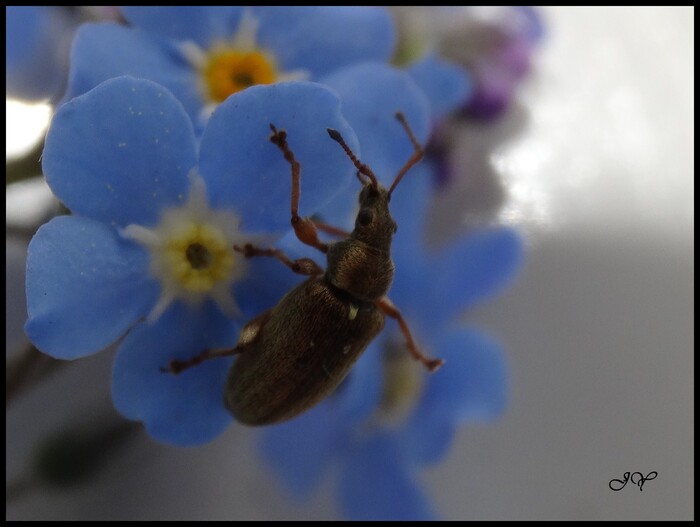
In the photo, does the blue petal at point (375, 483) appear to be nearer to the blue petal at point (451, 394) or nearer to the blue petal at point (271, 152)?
the blue petal at point (451, 394)

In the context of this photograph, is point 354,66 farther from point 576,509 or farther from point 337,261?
Answer: point 576,509

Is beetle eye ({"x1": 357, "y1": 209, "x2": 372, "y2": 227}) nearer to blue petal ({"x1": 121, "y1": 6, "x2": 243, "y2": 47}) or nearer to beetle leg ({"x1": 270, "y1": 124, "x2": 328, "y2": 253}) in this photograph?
beetle leg ({"x1": 270, "y1": 124, "x2": 328, "y2": 253})

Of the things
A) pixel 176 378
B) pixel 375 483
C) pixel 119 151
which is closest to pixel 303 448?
pixel 375 483

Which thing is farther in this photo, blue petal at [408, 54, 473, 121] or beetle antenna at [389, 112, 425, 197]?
blue petal at [408, 54, 473, 121]

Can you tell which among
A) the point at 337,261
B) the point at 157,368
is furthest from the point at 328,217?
the point at 157,368
